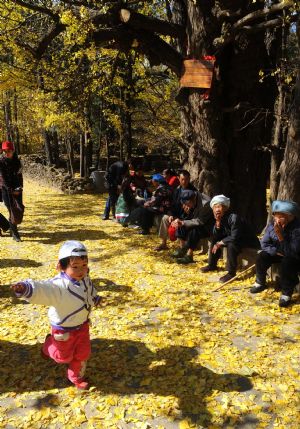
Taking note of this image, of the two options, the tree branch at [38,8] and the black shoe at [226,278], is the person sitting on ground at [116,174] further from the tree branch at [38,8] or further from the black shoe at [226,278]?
the black shoe at [226,278]

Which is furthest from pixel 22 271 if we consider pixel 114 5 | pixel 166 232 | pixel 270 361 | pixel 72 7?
pixel 72 7

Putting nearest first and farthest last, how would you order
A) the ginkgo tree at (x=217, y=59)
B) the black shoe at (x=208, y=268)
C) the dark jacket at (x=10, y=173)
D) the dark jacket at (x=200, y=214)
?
the black shoe at (x=208, y=268)
the dark jacket at (x=200, y=214)
the ginkgo tree at (x=217, y=59)
the dark jacket at (x=10, y=173)

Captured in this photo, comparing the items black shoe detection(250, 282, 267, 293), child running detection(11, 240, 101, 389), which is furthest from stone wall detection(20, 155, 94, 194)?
child running detection(11, 240, 101, 389)

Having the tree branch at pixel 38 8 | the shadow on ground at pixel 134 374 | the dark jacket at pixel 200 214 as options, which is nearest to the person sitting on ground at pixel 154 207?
the dark jacket at pixel 200 214

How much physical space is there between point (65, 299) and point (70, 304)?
0.07 m

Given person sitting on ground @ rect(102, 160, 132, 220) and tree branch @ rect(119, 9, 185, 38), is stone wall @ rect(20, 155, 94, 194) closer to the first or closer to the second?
person sitting on ground @ rect(102, 160, 132, 220)

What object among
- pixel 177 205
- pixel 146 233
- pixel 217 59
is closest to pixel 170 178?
pixel 146 233

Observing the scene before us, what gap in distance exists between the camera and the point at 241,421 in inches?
123

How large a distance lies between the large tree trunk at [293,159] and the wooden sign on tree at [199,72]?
206cm

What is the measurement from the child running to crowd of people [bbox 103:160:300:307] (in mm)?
2761

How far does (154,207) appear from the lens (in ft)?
27.9

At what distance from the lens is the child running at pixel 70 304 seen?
10.9ft

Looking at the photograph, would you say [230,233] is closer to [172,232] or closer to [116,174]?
[172,232]

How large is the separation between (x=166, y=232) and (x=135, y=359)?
3.78m
